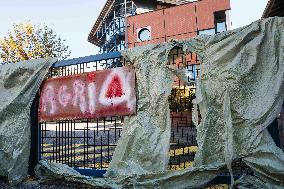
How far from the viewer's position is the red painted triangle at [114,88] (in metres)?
4.40

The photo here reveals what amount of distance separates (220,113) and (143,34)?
76.5 feet

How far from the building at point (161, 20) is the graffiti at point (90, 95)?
18242 mm

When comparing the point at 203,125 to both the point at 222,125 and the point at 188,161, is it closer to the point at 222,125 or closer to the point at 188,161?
the point at 222,125

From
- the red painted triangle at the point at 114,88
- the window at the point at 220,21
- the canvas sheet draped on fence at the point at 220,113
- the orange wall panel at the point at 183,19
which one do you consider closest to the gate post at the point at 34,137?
the red painted triangle at the point at 114,88

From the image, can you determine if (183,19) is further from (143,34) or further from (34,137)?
(34,137)

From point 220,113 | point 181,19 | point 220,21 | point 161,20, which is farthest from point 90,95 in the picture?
point 220,21

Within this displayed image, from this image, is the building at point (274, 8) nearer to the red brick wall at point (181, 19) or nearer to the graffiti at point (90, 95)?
the graffiti at point (90, 95)

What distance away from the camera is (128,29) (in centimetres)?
2641

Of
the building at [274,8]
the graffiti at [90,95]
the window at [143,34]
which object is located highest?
the window at [143,34]

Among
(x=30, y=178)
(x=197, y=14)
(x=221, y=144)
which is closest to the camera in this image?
(x=221, y=144)

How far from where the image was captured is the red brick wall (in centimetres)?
2409

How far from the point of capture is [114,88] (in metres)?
4.45

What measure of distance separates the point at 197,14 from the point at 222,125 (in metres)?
22.3

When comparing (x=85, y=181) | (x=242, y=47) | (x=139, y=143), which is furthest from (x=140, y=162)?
(x=242, y=47)
